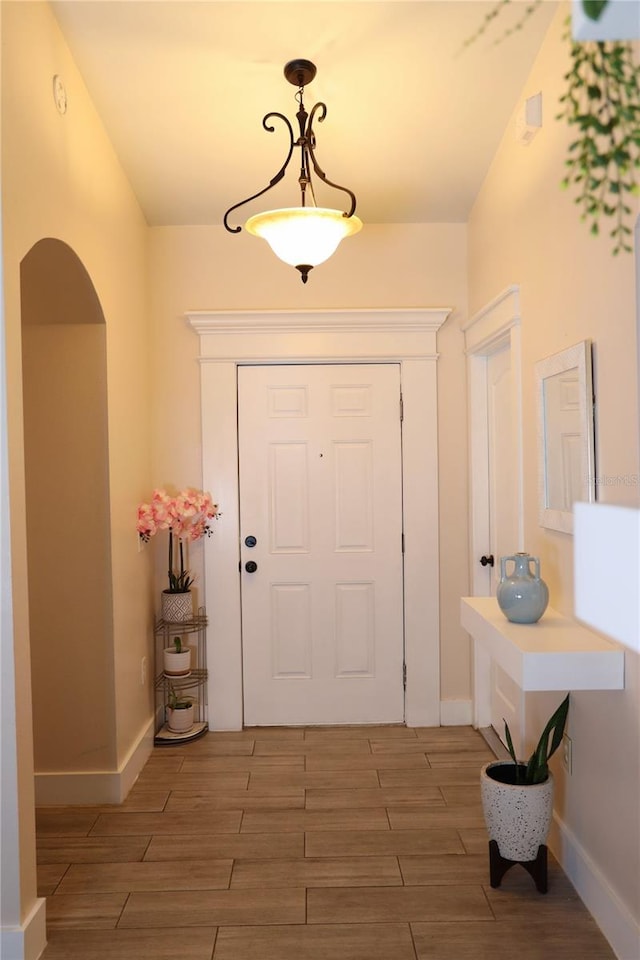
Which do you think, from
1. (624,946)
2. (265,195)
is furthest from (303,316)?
(624,946)

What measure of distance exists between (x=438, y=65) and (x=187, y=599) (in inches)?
104

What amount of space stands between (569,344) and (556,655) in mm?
1029

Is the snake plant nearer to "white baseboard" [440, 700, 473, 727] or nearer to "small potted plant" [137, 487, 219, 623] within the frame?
"white baseboard" [440, 700, 473, 727]

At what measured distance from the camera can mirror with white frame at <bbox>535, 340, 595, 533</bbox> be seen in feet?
7.32

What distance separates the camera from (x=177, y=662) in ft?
12.2

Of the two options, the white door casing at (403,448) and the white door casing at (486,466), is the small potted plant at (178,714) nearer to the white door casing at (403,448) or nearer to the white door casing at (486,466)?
the white door casing at (403,448)

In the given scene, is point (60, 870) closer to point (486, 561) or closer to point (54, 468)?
point (54, 468)

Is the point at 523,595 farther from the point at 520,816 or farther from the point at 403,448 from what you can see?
the point at 403,448

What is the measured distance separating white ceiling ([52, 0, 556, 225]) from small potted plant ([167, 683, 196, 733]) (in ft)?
8.35

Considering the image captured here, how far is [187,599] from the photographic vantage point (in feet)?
12.2

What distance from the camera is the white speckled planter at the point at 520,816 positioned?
90.5 inches

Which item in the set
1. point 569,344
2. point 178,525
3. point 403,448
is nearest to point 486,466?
point 403,448

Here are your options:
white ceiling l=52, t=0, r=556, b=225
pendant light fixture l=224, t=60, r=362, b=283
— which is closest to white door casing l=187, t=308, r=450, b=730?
white ceiling l=52, t=0, r=556, b=225

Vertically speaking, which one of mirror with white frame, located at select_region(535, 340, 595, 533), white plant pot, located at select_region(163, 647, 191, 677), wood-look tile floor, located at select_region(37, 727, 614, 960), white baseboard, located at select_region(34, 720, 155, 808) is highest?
mirror with white frame, located at select_region(535, 340, 595, 533)
